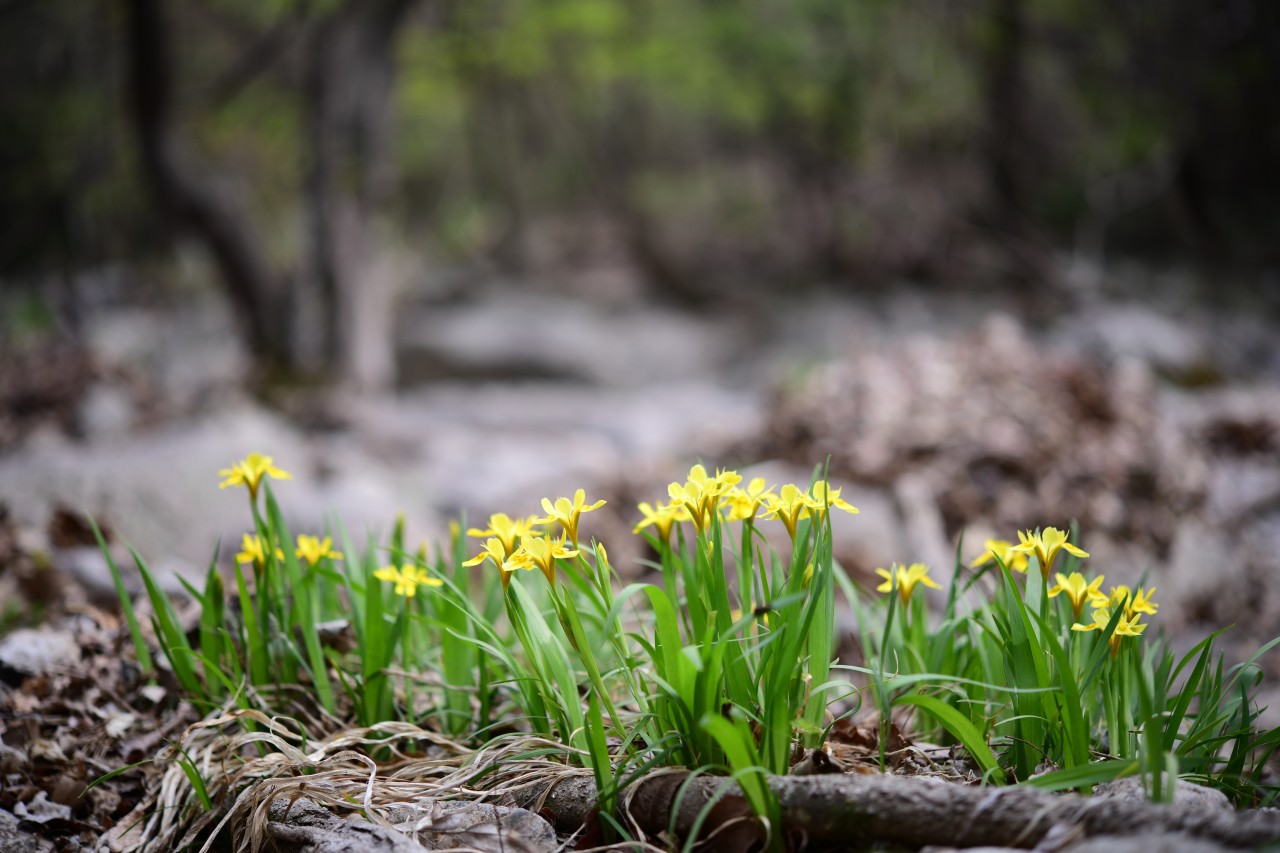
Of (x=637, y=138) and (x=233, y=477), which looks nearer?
(x=233, y=477)

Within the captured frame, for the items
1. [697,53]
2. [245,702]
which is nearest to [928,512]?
[245,702]

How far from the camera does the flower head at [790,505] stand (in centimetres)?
132

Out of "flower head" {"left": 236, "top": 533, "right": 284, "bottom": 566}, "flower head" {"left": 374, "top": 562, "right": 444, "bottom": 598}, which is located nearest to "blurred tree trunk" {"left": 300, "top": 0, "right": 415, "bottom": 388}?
"flower head" {"left": 236, "top": 533, "right": 284, "bottom": 566}

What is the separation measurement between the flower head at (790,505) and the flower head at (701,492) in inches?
2.8

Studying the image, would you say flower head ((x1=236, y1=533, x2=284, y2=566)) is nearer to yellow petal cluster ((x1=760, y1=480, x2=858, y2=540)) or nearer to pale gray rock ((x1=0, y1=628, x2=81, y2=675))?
pale gray rock ((x1=0, y1=628, x2=81, y2=675))

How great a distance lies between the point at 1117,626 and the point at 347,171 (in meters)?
7.17

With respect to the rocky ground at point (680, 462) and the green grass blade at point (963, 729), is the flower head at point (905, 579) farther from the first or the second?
the rocky ground at point (680, 462)

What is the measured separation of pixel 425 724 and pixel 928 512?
3156 millimetres

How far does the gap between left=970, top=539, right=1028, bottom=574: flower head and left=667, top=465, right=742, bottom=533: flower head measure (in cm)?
52

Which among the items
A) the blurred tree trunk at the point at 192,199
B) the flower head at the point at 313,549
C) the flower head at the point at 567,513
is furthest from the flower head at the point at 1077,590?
the blurred tree trunk at the point at 192,199

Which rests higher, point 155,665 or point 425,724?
point 155,665

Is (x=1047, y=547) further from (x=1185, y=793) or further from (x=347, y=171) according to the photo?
(x=347, y=171)

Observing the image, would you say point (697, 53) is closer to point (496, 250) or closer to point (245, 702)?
point (496, 250)

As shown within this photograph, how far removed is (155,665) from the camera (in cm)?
182
